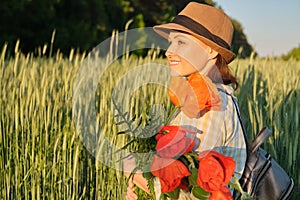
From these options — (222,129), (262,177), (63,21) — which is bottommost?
(262,177)

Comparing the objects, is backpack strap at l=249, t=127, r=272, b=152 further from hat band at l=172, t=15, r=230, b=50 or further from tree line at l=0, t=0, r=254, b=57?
tree line at l=0, t=0, r=254, b=57

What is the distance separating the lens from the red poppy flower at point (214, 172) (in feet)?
2.30

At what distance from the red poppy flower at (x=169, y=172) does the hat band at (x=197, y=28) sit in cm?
31

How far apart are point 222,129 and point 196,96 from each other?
9cm

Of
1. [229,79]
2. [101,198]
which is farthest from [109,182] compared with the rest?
[229,79]

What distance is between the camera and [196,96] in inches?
34.4

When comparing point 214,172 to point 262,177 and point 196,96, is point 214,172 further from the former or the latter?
point 262,177

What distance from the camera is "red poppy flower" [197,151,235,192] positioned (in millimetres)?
702

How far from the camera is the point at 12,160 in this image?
1.51 m

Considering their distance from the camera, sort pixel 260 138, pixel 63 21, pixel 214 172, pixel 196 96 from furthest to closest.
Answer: pixel 63 21
pixel 260 138
pixel 196 96
pixel 214 172

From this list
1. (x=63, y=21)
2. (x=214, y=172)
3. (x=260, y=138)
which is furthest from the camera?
(x=63, y=21)

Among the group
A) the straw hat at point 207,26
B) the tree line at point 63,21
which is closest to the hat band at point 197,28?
the straw hat at point 207,26

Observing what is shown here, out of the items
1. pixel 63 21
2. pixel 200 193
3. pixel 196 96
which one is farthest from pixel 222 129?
pixel 63 21

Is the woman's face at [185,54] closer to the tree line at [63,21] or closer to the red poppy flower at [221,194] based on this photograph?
the red poppy flower at [221,194]
